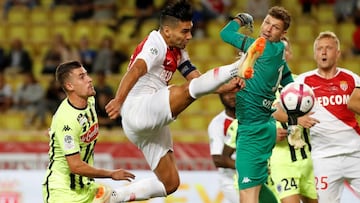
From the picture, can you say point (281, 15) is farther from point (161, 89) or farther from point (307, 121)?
point (161, 89)

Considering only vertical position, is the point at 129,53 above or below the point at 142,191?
above

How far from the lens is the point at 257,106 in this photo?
8.66 meters

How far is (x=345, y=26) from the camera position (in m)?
17.0

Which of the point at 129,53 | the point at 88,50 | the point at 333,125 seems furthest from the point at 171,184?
the point at 129,53

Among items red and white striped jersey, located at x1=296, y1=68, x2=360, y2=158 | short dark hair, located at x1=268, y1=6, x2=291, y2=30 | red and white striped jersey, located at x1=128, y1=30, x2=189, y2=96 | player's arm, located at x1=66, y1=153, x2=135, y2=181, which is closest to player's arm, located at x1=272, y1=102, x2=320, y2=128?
red and white striped jersey, located at x1=296, y1=68, x2=360, y2=158

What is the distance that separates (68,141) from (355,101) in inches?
103

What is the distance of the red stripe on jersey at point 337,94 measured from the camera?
943 cm

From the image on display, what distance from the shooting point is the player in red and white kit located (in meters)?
9.40

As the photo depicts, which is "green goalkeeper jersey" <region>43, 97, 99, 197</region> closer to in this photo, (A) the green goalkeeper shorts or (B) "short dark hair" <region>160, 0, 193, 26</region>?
(B) "short dark hair" <region>160, 0, 193, 26</region>

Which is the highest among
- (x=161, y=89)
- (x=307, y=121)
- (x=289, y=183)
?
(x=161, y=89)

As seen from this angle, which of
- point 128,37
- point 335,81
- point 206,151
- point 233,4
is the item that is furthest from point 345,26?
point 335,81

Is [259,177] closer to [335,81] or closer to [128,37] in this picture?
[335,81]

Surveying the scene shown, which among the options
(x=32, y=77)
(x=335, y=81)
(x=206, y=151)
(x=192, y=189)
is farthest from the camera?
(x=32, y=77)

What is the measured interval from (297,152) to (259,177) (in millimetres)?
963
